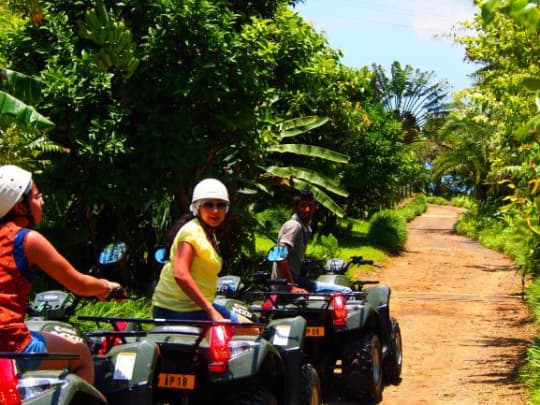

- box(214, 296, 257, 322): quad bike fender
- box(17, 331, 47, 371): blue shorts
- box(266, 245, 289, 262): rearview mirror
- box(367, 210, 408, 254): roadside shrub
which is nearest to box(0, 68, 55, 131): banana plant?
box(214, 296, 257, 322): quad bike fender

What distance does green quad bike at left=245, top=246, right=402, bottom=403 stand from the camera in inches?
282

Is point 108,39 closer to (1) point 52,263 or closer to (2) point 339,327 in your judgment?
(2) point 339,327

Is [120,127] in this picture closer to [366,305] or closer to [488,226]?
[366,305]

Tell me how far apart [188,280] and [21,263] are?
154cm

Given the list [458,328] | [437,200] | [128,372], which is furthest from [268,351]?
[437,200]

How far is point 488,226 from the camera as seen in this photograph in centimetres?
3091

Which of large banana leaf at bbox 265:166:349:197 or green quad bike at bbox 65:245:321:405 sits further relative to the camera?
large banana leaf at bbox 265:166:349:197

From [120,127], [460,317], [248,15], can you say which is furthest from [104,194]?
[460,317]

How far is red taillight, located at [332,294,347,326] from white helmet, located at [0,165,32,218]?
12.7 feet

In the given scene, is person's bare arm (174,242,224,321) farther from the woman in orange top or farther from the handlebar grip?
the woman in orange top

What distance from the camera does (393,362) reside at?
8633 millimetres

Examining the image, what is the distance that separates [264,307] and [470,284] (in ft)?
41.3

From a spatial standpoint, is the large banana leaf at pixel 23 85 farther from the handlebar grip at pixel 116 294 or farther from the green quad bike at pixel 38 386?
the green quad bike at pixel 38 386

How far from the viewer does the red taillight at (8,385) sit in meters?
3.23
